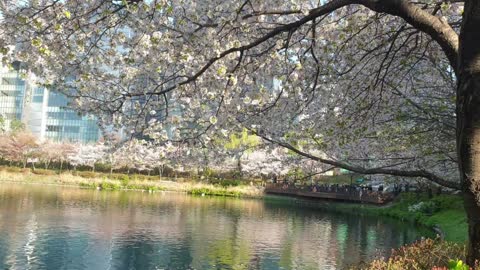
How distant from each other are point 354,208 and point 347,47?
3414 cm

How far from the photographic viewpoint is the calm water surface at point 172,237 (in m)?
15.4

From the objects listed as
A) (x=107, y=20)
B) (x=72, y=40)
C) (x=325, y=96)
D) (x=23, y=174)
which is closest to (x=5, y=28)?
(x=72, y=40)

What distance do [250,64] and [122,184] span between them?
42.8m

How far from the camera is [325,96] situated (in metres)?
10.2

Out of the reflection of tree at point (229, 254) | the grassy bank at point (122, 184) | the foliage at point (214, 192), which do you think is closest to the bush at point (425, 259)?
the reflection of tree at point (229, 254)

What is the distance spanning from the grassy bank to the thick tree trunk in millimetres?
42509

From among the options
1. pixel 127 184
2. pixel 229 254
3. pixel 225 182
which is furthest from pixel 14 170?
pixel 229 254

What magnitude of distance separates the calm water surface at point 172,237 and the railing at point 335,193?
10.8 m

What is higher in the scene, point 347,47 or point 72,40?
point 347,47

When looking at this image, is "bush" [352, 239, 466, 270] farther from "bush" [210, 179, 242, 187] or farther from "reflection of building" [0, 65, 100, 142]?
"reflection of building" [0, 65, 100, 142]

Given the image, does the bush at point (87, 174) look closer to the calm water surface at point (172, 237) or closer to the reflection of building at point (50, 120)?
the calm water surface at point (172, 237)

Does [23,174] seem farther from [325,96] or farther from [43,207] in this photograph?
[325,96]

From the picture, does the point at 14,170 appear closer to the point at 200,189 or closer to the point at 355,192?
the point at 200,189

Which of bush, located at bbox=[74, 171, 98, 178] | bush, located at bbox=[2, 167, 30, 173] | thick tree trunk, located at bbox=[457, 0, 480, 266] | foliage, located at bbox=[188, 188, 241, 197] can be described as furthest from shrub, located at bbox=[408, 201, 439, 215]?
bush, located at bbox=[2, 167, 30, 173]
